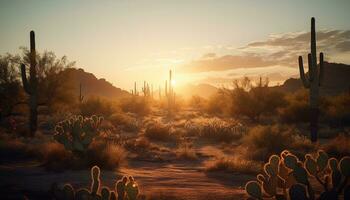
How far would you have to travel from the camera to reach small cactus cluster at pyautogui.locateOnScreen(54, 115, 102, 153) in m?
13.8

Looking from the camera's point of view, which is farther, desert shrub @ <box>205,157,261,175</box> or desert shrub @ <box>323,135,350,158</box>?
desert shrub @ <box>323,135,350,158</box>

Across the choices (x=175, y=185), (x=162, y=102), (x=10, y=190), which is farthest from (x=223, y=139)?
(x=162, y=102)

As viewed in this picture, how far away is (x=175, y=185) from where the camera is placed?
10.6m

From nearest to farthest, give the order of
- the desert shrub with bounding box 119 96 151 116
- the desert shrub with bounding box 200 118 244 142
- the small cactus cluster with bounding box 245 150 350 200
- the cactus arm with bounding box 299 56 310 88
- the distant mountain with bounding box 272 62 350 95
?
the small cactus cluster with bounding box 245 150 350 200, the cactus arm with bounding box 299 56 310 88, the desert shrub with bounding box 200 118 244 142, the desert shrub with bounding box 119 96 151 116, the distant mountain with bounding box 272 62 350 95

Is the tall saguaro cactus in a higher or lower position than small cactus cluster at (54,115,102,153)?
higher

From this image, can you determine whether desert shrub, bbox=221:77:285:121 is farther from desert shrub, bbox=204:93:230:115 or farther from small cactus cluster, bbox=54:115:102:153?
small cactus cluster, bbox=54:115:102:153

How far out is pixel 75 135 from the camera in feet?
46.4

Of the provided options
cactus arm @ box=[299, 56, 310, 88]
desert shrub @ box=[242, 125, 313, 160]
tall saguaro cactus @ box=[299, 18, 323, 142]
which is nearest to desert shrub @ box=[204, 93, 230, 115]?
cactus arm @ box=[299, 56, 310, 88]

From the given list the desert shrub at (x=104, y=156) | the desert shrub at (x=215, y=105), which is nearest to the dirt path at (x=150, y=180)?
the desert shrub at (x=104, y=156)

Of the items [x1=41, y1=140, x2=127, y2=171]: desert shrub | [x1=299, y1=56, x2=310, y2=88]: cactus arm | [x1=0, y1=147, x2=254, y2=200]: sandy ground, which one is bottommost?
[x1=0, y1=147, x2=254, y2=200]: sandy ground

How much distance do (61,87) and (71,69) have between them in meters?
1.97

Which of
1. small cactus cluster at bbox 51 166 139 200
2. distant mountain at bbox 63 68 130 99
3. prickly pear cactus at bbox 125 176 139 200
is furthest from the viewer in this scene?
distant mountain at bbox 63 68 130 99

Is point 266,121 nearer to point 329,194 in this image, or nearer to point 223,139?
point 223,139

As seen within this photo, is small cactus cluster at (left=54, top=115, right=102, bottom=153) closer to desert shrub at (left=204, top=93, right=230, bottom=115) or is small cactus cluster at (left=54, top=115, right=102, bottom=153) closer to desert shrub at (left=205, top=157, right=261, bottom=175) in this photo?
desert shrub at (left=205, top=157, right=261, bottom=175)
